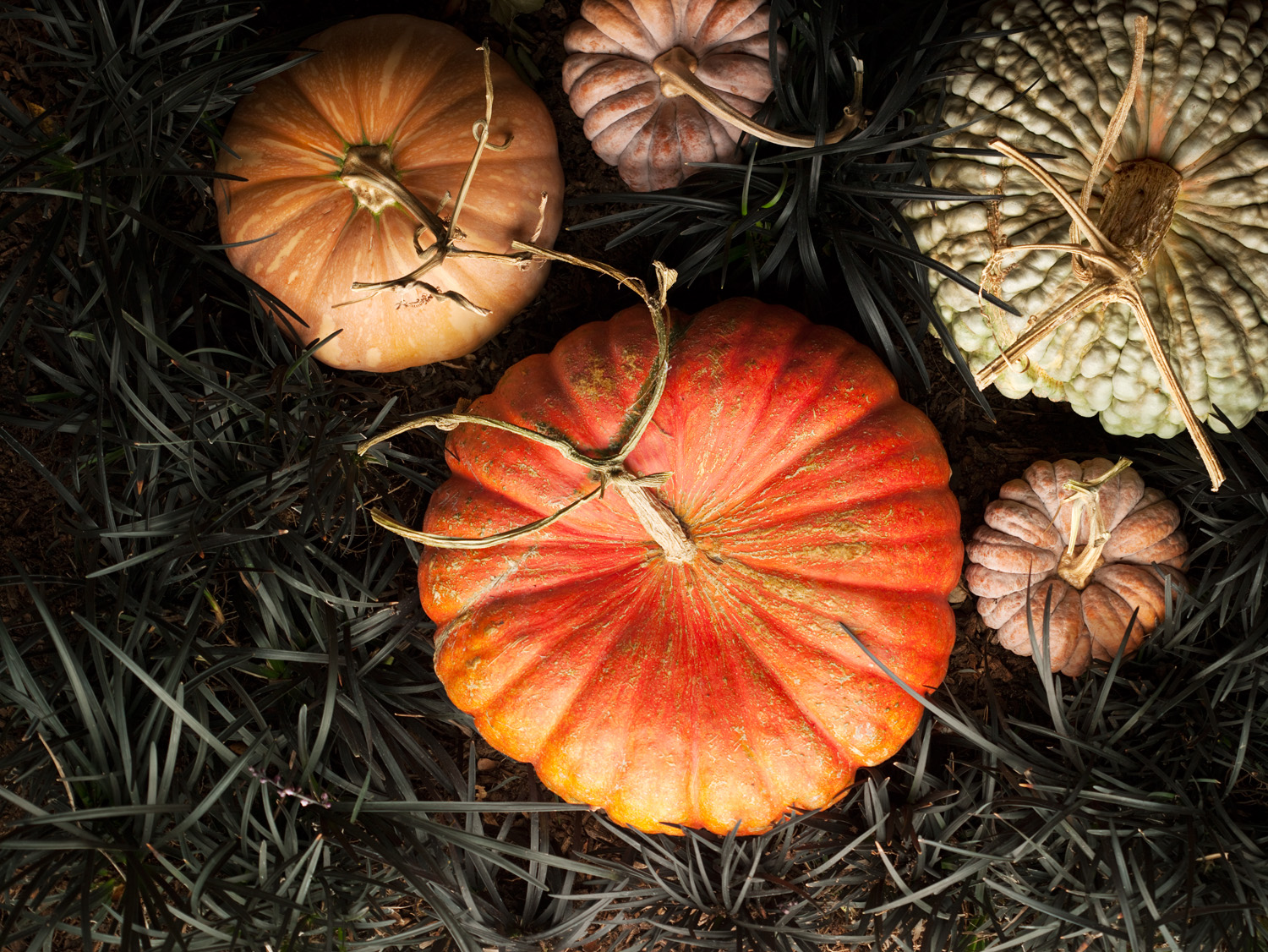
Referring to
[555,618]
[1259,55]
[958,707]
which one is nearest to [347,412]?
[555,618]

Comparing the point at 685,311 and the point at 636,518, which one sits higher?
the point at 685,311

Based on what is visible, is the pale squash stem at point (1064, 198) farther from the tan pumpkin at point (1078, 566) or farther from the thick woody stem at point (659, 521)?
the thick woody stem at point (659, 521)

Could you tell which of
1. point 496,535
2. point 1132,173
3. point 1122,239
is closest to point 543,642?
point 496,535

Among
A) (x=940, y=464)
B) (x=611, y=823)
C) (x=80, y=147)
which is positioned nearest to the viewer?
(x=940, y=464)

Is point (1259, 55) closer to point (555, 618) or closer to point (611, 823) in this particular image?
point (555, 618)

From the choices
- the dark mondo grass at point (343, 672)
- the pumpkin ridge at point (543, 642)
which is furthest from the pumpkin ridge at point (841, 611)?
the dark mondo grass at point (343, 672)

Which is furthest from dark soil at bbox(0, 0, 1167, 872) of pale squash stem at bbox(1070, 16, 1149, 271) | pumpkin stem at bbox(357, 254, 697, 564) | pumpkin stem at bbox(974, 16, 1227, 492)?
pale squash stem at bbox(1070, 16, 1149, 271)

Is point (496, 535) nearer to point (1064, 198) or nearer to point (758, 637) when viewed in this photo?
point (758, 637)

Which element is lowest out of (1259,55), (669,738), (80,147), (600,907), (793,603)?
(600,907)
